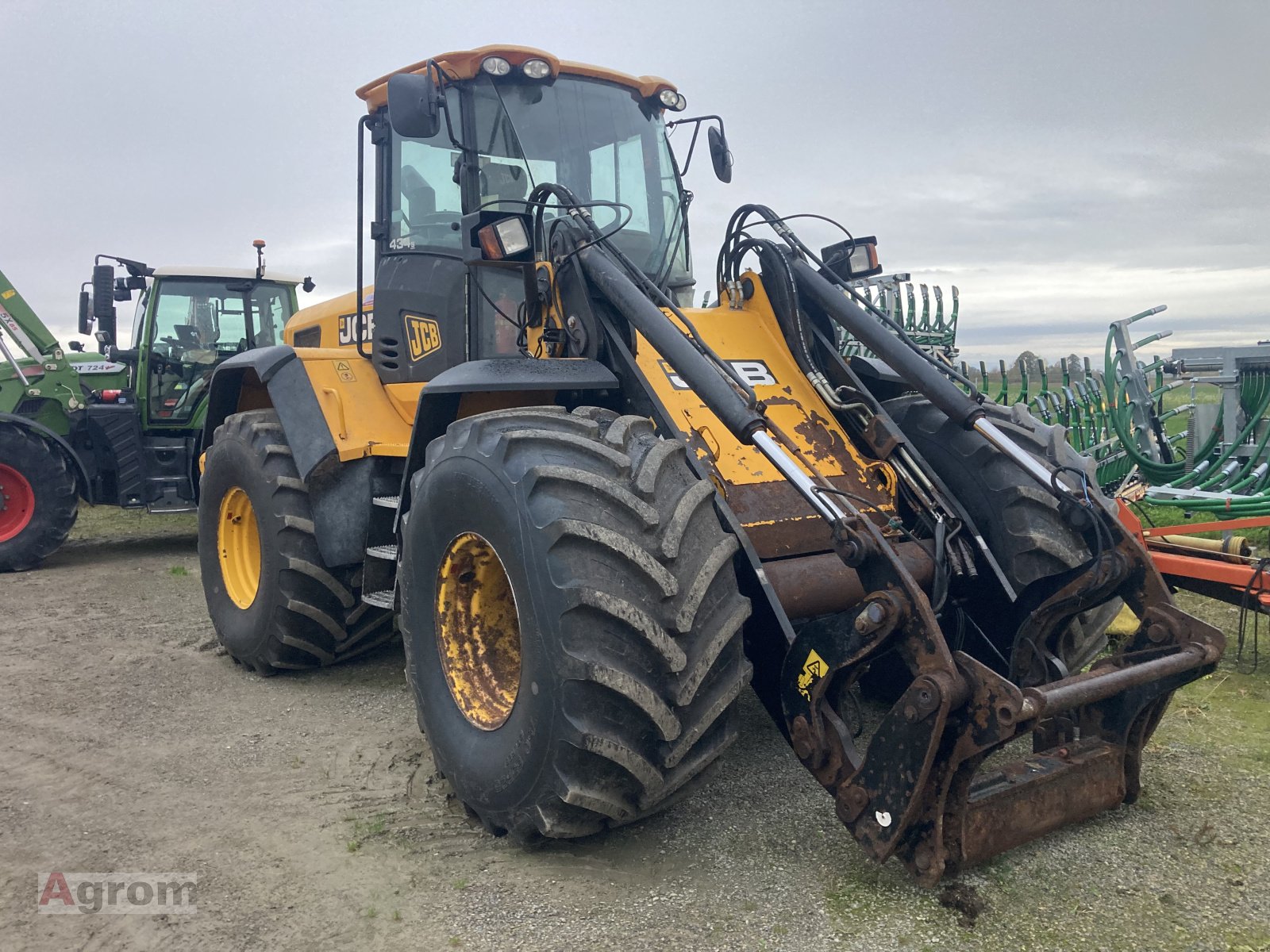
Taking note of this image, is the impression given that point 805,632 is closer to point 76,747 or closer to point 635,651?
point 635,651

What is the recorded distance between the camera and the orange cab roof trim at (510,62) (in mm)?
4527

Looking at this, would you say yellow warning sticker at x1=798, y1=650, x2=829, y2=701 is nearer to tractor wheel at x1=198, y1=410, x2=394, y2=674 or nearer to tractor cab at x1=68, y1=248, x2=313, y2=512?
tractor wheel at x1=198, y1=410, x2=394, y2=674

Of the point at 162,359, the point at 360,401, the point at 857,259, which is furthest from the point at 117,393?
the point at 857,259

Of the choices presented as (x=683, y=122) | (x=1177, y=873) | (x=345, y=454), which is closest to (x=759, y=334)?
(x=683, y=122)

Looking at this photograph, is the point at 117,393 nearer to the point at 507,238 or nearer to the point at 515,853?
the point at 507,238

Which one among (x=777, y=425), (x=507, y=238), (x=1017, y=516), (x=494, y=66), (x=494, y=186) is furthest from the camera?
(x=494, y=186)

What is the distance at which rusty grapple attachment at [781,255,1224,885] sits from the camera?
2.74 meters

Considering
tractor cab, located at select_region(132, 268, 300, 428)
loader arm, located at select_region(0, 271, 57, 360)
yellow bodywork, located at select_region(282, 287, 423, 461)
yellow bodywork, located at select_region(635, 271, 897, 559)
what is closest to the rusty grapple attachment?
yellow bodywork, located at select_region(635, 271, 897, 559)

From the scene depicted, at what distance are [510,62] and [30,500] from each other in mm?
7309

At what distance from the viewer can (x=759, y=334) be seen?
14.8ft

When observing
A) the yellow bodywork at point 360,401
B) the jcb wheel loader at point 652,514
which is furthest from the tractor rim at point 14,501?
the yellow bodywork at point 360,401

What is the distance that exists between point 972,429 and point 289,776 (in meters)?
2.95

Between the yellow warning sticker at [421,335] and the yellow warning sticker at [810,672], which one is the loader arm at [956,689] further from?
the yellow warning sticker at [421,335]

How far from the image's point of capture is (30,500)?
31.1 feet
